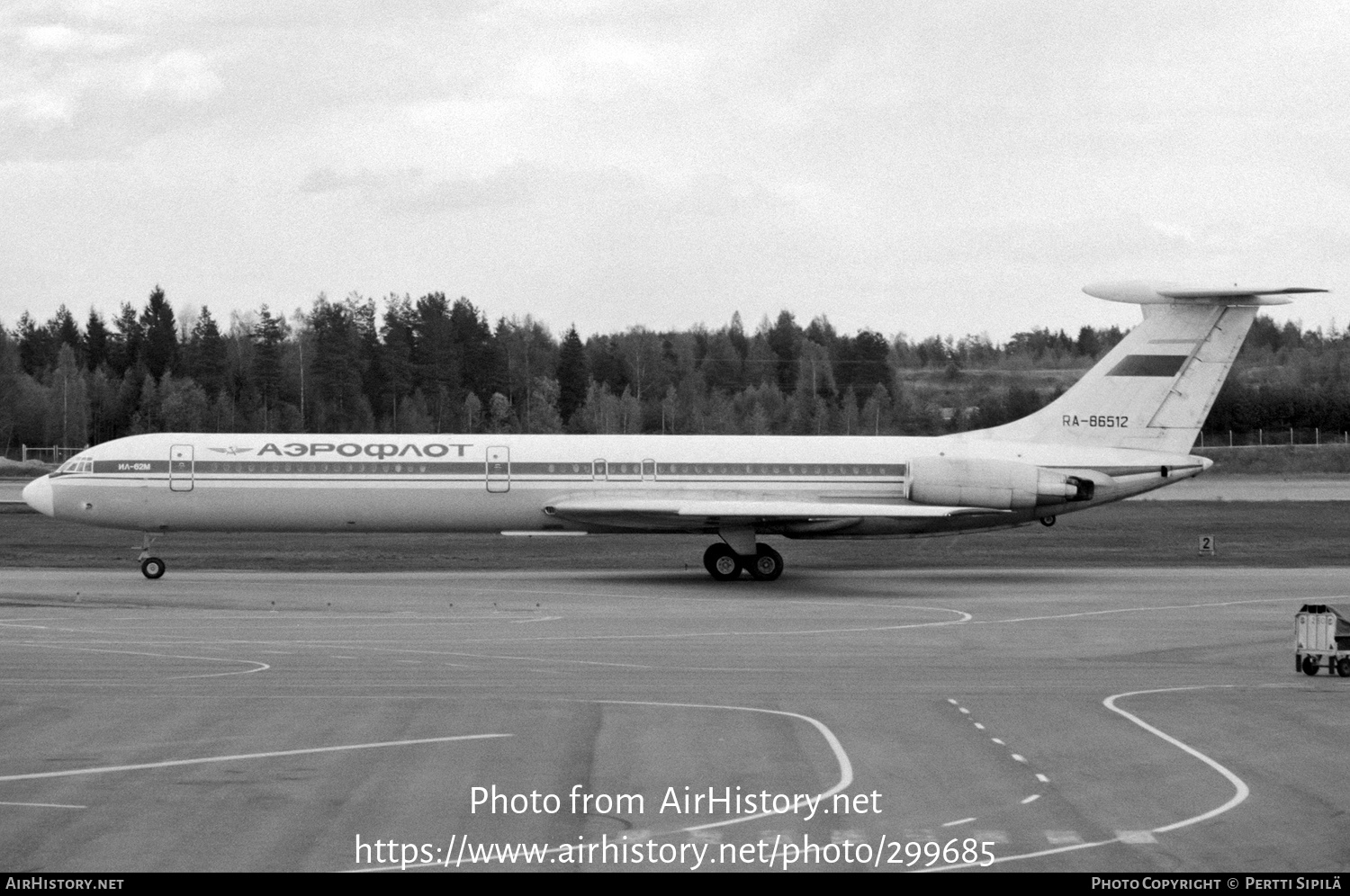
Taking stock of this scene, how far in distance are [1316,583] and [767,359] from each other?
94430 millimetres

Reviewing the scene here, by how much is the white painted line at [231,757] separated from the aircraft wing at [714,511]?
1934 cm

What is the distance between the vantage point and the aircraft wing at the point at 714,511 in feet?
114

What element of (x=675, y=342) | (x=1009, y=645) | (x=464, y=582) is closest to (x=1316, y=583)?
(x=1009, y=645)

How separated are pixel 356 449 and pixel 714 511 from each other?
29.2 ft

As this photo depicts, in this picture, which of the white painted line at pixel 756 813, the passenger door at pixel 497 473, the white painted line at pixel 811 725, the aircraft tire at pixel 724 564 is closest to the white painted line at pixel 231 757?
the white painted line at pixel 756 813

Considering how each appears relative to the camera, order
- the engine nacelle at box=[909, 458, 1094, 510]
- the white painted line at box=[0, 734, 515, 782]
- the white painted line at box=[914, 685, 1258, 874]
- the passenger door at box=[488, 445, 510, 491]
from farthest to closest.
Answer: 1. the passenger door at box=[488, 445, 510, 491]
2. the engine nacelle at box=[909, 458, 1094, 510]
3. the white painted line at box=[0, 734, 515, 782]
4. the white painted line at box=[914, 685, 1258, 874]

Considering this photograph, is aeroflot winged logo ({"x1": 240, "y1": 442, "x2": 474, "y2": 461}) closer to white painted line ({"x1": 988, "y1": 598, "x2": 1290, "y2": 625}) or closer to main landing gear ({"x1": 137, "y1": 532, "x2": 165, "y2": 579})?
main landing gear ({"x1": 137, "y1": 532, "x2": 165, "y2": 579})

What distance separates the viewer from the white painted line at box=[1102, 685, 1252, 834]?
11.6 m

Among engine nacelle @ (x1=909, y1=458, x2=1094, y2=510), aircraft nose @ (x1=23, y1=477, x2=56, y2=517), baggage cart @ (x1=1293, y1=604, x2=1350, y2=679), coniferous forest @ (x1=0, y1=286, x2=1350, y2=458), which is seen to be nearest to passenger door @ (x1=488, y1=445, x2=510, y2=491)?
engine nacelle @ (x1=909, y1=458, x2=1094, y2=510)

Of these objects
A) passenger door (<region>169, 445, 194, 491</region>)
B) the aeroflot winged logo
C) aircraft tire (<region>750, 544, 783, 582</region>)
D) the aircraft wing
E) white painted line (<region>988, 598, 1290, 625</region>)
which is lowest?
white painted line (<region>988, 598, 1290, 625</region>)

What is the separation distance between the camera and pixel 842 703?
17.7 m

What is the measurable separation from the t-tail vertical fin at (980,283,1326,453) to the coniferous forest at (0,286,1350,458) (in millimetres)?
49965

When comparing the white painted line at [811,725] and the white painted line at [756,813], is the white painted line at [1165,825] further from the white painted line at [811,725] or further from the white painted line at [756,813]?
the white painted line at [811,725]

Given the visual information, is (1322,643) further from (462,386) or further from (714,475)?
(462,386)
